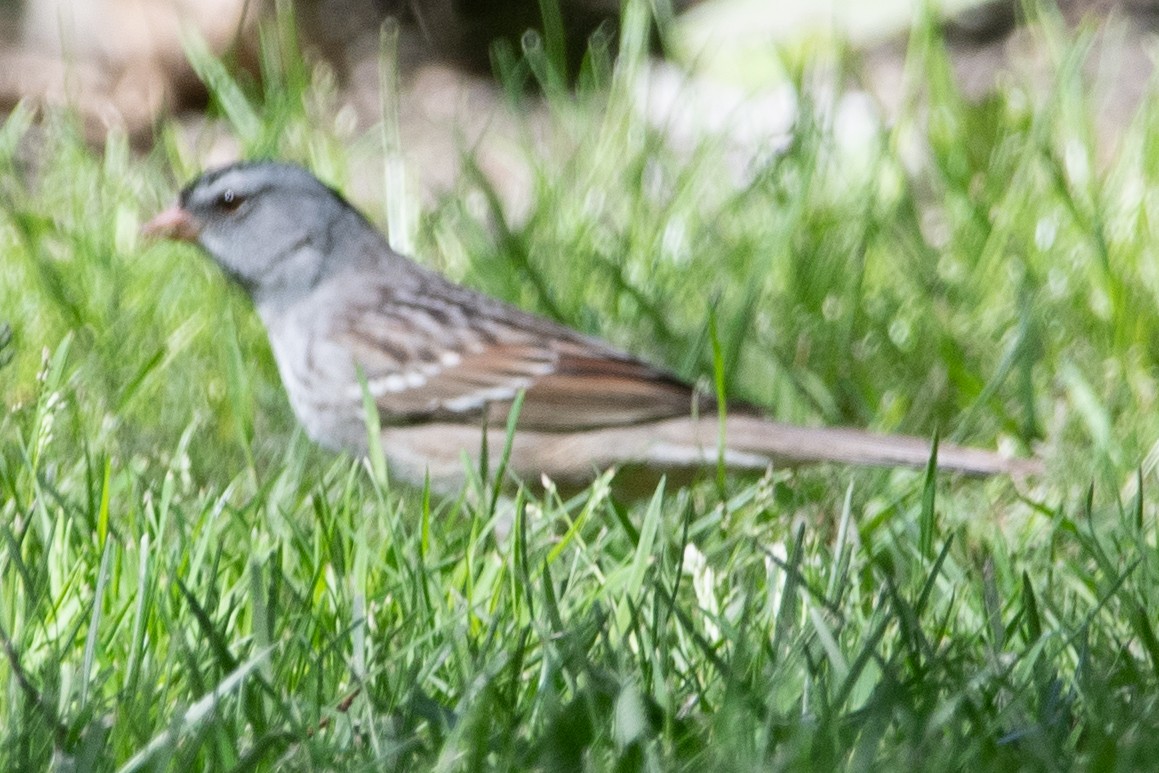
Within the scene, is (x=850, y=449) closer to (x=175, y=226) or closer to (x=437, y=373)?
(x=437, y=373)

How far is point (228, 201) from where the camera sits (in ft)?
14.6

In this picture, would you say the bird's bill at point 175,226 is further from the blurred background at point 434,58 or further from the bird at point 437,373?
the blurred background at point 434,58

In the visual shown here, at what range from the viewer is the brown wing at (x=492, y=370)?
3.99 metres

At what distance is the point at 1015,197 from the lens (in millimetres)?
4875

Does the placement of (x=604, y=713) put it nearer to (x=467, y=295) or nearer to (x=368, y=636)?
(x=368, y=636)

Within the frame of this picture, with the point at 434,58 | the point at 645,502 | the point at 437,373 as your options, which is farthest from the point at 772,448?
the point at 434,58

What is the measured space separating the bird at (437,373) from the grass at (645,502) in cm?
12

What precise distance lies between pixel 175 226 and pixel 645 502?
1344 mm

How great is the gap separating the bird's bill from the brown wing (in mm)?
447

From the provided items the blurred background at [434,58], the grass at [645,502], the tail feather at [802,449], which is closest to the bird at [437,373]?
the tail feather at [802,449]

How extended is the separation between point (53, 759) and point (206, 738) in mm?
164

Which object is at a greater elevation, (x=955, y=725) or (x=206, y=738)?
(x=206, y=738)

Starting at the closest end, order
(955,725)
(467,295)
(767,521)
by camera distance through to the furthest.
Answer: (955,725) < (767,521) < (467,295)

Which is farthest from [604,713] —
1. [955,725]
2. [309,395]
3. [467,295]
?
[467,295]
